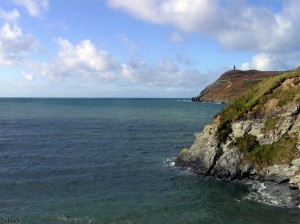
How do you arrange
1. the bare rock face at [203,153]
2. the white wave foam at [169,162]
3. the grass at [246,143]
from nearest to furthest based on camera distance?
the grass at [246,143]
the bare rock face at [203,153]
the white wave foam at [169,162]

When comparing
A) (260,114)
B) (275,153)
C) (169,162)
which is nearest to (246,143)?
(275,153)

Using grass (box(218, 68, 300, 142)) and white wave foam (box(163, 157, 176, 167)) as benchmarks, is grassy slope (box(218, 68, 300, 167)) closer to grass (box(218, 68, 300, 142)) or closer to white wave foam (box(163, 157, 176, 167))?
grass (box(218, 68, 300, 142))

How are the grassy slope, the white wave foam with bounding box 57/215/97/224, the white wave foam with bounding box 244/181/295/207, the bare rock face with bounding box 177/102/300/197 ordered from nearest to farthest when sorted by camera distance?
1. the white wave foam with bounding box 57/215/97/224
2. the white wave foam with bounding box 244/181/295/207
3. the bare rock face with bounding box 177/102/300/197
4. the grassy slope

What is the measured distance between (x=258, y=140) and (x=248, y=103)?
23.9 feet

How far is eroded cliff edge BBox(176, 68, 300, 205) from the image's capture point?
3894cm

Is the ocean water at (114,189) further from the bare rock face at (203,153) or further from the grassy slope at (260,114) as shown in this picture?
the grassy slope at (260,114)

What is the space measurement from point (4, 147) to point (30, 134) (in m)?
14.6

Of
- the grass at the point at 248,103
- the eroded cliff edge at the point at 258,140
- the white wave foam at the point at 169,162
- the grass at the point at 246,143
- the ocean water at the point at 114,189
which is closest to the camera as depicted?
the ocean water at the point at 114,189

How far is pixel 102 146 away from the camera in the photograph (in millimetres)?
60719

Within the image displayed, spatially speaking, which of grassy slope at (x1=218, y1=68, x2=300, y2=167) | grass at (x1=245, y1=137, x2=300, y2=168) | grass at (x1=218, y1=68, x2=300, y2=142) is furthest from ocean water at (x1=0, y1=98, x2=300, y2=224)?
grass at (x1=218, y1=68, x2=300, y2=142)

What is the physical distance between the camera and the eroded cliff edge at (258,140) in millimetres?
38938

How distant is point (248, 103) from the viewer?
48.1 meters

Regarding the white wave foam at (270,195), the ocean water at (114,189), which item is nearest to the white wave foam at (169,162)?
the ocean water at (114,189)

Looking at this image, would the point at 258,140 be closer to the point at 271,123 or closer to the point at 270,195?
the point at 271,123
